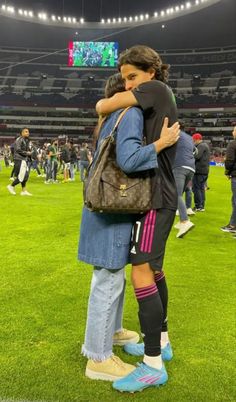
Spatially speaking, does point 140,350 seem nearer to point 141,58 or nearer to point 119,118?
point 119,118

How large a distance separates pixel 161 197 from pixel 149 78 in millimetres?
711

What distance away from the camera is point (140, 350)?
119 inches

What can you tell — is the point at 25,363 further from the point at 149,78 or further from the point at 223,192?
the point at 223,192

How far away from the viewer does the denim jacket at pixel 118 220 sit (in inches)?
91.2

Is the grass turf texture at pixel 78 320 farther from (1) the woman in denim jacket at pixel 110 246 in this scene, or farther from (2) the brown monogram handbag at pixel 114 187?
(2) the brown monogram handbag at pixel 114 187

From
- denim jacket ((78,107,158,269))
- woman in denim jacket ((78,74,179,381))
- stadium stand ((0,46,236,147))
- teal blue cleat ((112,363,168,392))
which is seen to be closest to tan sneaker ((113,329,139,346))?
woman in denim jacket ((78,74,179,381))

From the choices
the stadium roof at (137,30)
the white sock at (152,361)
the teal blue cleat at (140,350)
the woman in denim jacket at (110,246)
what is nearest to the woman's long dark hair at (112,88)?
the woman in denim jacket at (110,246)

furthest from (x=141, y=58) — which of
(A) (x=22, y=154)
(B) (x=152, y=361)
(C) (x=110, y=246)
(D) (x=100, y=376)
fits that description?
(A) (x=22, y=154)

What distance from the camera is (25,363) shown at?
113 inches

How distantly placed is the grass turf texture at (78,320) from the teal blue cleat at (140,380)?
0.04 metres

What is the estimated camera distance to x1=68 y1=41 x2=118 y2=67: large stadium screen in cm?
5741

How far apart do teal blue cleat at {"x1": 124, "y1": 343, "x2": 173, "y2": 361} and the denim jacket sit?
85 cm

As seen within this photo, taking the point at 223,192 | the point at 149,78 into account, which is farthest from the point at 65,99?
the point at 149,78

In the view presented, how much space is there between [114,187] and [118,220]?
236 mm
